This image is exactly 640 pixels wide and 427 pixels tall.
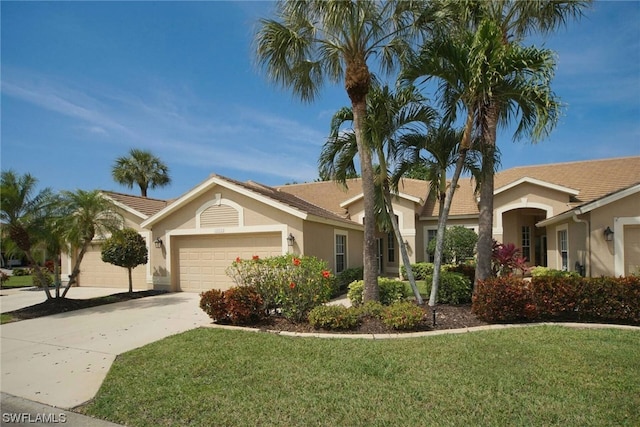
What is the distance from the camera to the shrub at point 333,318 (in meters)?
7.09

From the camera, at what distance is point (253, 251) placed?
513 inches

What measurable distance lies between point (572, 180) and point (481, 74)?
612 inches

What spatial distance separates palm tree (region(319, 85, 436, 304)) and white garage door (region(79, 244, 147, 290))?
1082 cm

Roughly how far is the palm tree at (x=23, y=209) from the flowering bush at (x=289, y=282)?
7.31 metres

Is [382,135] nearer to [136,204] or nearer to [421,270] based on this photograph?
[421,270]

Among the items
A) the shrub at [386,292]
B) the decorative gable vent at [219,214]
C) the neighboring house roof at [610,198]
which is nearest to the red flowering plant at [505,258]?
Answer: the neighboring house roof at [610,198]

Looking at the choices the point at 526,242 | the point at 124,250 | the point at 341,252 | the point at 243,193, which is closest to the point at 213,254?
the point at 243,193

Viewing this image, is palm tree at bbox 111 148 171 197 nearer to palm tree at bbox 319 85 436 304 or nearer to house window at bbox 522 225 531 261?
palm tree at bbox 319 85 436 304

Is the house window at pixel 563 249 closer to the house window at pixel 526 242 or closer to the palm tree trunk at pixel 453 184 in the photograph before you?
the house window at pixel 526 242

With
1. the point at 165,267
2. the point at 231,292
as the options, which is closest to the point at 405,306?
the point at 231,292

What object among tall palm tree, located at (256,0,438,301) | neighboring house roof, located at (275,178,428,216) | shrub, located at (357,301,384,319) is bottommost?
shrub, located at (357,301,384,319)

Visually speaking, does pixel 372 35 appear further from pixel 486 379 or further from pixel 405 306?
pixel 486 379

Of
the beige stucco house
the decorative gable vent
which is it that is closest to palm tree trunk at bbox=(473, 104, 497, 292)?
the beige stucco house

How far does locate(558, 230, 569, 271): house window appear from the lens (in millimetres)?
14355
